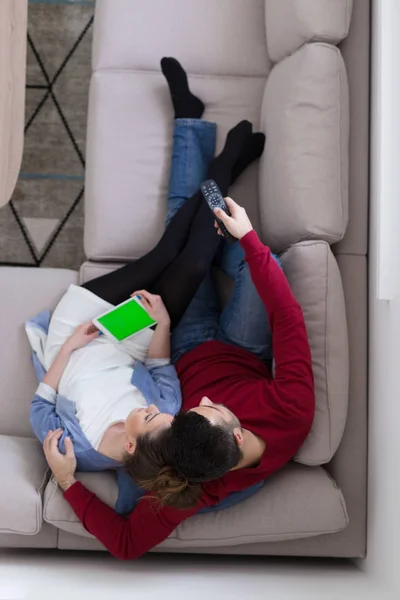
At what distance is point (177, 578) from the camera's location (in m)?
1.62


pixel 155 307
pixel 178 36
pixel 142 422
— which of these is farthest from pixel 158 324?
pixel 178 36

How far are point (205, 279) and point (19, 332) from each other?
1.74 feet

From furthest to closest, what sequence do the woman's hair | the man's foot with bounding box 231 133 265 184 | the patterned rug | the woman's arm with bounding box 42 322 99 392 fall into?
the patterned rug → the man's foot with bounding box 231 133 265 184 → the woman's arm with bounding box 42 322 99 392 → the woman's hair

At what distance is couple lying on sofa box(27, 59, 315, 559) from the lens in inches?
59.0

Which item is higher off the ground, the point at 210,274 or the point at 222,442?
the point at 210,274

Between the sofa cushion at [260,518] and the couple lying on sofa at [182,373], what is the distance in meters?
0.04

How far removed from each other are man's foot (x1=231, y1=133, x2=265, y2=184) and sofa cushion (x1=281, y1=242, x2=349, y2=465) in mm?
330

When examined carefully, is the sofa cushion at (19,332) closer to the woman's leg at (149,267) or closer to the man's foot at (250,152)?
the woman's leg at (149,267)

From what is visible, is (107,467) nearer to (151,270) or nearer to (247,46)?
(151,270)

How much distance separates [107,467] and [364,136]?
110 cm

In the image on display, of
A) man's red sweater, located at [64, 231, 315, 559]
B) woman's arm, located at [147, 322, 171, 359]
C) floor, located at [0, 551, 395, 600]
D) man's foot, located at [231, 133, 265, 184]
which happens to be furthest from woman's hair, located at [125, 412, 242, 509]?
man's foot, located at [231, 133, 265, 184]

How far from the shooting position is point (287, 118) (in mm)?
1807

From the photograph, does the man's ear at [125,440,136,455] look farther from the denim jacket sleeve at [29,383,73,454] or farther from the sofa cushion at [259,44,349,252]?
the sofa cushion at [259,44,349,252]

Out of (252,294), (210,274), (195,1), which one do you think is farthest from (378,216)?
(195,1)
